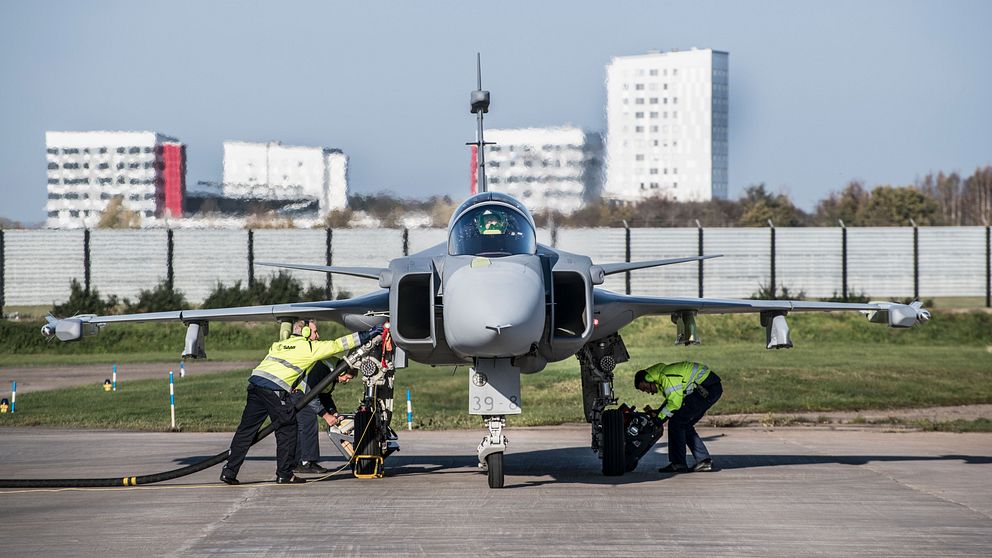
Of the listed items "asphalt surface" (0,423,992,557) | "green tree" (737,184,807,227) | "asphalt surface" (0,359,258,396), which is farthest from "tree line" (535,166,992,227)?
"asphalt surface" (0,423,992,557)

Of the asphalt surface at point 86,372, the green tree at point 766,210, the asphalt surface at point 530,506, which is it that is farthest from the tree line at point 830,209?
the asphalt surface at point 530,506

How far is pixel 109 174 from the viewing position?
125ft

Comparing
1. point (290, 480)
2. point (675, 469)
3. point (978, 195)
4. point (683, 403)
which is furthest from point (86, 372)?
point (978, 195)

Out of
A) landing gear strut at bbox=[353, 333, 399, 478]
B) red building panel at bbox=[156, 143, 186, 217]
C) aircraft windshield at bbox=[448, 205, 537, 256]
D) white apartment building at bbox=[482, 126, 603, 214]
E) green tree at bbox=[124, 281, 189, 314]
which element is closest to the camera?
aircraft windshield at bbox=[448, 205, 537, 256]

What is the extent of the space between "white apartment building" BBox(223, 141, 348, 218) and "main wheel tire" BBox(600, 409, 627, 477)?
871 inches

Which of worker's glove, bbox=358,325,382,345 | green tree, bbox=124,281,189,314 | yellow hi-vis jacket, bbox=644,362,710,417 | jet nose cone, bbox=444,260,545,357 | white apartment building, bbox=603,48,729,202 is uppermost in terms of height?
white apartment building, bbox=603,48,729,202

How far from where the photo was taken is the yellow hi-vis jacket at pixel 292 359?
12.6m

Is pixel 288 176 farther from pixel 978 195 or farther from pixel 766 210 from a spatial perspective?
pixel 978 195

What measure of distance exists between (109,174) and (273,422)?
2791 cm

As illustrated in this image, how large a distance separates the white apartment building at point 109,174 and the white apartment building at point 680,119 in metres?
17.4

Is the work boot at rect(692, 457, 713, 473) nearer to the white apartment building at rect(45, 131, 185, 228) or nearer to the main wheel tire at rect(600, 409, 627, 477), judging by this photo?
the main wheel tire at rect(600, 409, 627, 477)

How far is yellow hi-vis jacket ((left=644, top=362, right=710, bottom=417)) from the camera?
1361 centimetres

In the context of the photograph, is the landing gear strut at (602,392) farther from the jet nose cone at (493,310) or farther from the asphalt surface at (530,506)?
the jet nose cone at (493,310)

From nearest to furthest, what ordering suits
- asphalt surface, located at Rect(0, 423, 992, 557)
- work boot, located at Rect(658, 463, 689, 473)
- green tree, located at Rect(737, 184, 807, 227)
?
asphalt surface, located at Rect(0, 423, 992, 557)
work boot, located at Rect(658, 463, 689, 473)
green tree, located at Rect(737, 184, 807, 227)
